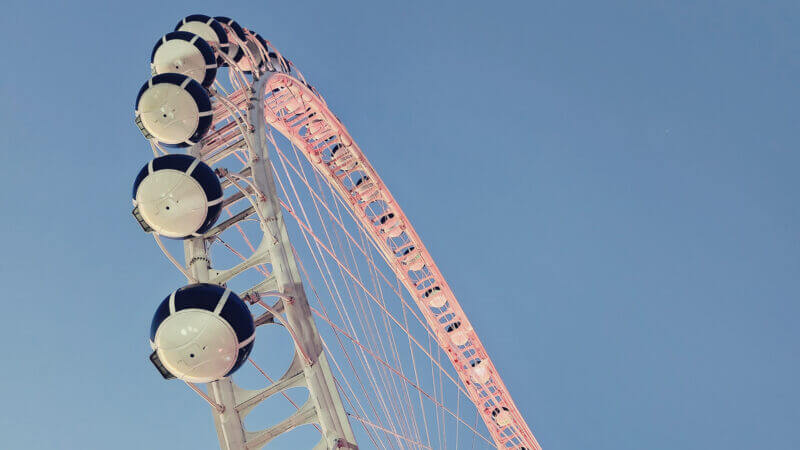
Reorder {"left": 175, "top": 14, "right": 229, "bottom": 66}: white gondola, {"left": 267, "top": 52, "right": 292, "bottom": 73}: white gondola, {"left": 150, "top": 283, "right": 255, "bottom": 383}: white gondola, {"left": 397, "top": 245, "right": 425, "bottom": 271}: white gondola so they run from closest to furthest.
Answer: {"left": 150, "top": 283, "right": 255, "bottom": 383}: white gondola, {"left": 175, "top": 14, "right": 229, "bottom": 66}: white gondola, {"left": 267, "top": 52, "right": 292, "bottom": 73}: white gondola, {"left": 397, "top": 245, "right": 425, "bottom": 271}: white gondola

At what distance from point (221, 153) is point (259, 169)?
0.81 meters

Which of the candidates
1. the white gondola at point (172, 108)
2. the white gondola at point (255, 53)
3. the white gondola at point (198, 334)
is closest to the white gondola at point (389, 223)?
the white gondola at point (255, 53)

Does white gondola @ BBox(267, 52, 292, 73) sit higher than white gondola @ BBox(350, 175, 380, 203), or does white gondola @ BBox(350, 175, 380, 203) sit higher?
white gondola @ BBox(350, 175, 380, 203)

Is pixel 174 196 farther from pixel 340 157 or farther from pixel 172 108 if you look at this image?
pixel 340 157

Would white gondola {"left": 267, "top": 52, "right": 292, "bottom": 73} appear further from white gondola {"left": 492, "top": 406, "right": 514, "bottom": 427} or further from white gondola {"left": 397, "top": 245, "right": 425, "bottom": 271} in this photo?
white gondola {"left": 492, "top": 406, "right": 514, "bottom": 427}

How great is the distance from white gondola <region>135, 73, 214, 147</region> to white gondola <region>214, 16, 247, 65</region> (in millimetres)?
3109

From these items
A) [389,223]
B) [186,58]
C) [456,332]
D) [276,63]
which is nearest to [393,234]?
[389,223]

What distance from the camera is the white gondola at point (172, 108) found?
19.9 feet

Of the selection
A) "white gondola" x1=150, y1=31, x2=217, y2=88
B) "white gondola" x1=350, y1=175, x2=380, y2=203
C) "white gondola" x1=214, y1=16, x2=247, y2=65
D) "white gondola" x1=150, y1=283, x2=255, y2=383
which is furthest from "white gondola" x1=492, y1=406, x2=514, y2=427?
"white gondola" x1=150, y1=283, x2=255, y2=383

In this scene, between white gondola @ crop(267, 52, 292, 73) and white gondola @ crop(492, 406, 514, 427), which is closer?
white gondola @ crop(267, 52, 292, 73)

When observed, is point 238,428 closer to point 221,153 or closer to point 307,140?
point 221,153

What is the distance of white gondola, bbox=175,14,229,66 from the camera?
8398 millimetres

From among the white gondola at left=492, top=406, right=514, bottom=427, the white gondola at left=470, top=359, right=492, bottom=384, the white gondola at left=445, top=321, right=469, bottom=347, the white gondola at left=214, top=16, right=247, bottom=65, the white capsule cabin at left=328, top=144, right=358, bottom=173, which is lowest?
the white gondola at left=492, top=406, right=514, bottom=427

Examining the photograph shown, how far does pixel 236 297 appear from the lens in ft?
15.2
